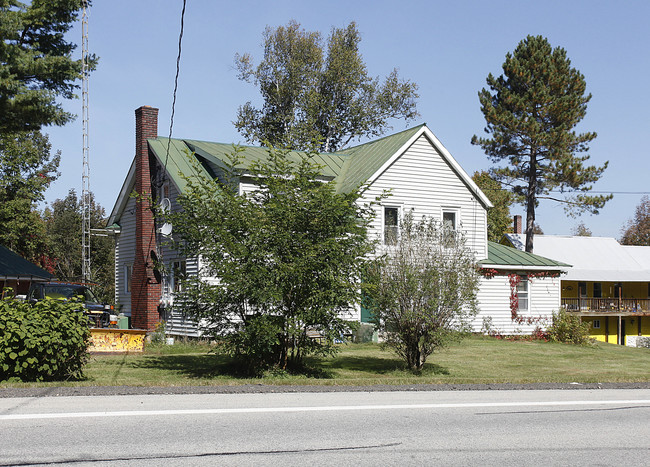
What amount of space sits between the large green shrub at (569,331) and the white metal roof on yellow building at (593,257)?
18.9 meters

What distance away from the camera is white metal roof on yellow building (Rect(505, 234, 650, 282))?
48.8 m

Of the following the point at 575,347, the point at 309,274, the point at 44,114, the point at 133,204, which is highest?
the point at 44,114

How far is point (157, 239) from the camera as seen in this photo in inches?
1028

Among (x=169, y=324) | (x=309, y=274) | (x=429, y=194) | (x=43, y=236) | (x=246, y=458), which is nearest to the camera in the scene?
(x=246, y=458)

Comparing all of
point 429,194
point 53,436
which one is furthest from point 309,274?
point 429,194

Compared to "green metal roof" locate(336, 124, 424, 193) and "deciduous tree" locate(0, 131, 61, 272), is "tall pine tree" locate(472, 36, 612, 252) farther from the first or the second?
"deciduous tree" locate(0, 131, 61, 272)

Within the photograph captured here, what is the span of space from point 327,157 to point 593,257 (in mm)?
29420

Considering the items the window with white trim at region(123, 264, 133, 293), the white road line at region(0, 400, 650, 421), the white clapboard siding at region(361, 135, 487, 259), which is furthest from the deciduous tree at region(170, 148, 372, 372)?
the window with white trim at region(123, 264, 133, 293)

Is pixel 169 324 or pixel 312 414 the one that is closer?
pixel 312 414

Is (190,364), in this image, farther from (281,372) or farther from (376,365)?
(376,365)

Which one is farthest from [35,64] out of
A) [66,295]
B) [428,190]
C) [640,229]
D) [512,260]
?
[640,229]

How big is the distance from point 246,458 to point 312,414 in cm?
260

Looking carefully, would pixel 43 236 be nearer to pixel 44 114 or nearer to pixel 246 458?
pixel 44 114

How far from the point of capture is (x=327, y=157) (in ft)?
103
